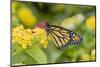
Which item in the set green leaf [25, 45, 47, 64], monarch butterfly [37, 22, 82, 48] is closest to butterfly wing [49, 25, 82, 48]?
monarch butterfly [37, 22, 82, 48]

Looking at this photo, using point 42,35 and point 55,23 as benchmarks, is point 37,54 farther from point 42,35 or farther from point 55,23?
point 55,23

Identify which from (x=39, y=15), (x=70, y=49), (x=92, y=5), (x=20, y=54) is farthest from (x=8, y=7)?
(x=92, y=5)

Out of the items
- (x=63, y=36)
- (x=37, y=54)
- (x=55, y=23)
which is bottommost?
(x=37, y=54)

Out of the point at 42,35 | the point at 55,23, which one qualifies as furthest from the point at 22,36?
the point at 55,23

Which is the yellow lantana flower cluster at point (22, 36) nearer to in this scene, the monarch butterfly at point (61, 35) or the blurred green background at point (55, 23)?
the blurred green background at point (55, 23)

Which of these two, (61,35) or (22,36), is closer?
(22,36)

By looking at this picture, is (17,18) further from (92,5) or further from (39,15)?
(92,5)

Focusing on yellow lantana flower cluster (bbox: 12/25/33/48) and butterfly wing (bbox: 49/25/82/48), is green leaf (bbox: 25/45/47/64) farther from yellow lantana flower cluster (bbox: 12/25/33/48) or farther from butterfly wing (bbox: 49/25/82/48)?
butterfly wing (bbox: 49/25/82/48)

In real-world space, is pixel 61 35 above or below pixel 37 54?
above
